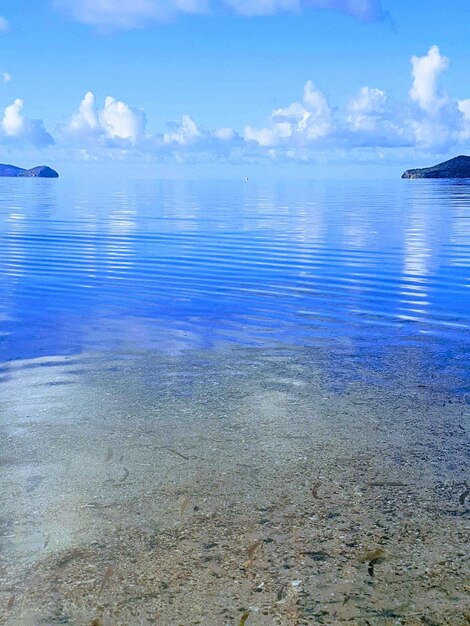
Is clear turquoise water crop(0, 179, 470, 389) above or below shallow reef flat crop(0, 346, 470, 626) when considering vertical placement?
above

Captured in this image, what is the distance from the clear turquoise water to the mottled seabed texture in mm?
107

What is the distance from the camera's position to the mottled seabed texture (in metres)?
4.42

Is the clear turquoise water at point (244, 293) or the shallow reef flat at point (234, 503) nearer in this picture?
the shallow reef flat at point (234, 503)

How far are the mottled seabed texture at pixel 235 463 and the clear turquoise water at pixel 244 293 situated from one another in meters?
0.11

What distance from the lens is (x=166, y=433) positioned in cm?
720

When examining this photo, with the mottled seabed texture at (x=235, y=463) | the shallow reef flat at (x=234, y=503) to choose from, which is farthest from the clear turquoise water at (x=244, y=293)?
the shallow reef flat at (x=234, y=503)

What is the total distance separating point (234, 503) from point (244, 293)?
12118 mm

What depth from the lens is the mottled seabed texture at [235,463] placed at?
4.42m

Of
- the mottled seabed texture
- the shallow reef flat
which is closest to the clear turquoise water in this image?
the mottled seabed texture

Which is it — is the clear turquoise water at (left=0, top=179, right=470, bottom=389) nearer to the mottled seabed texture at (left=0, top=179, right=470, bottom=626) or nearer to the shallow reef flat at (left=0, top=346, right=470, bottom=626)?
the mottled seabed texture at (left=0, top=179, right=470, bottom=626)

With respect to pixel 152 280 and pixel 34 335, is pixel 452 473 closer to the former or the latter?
pixel 34 335

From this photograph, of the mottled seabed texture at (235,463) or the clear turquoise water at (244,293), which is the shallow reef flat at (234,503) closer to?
the mottled seabed texture at (235,463)

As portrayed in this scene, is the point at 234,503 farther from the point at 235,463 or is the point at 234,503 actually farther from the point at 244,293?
the point at 244,293

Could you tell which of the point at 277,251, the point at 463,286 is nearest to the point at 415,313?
the point at 463,286
